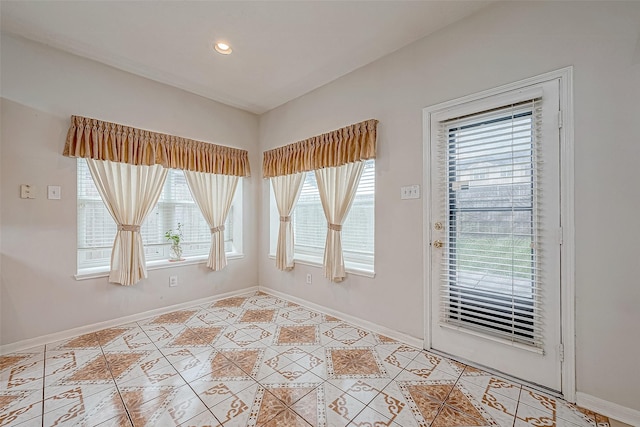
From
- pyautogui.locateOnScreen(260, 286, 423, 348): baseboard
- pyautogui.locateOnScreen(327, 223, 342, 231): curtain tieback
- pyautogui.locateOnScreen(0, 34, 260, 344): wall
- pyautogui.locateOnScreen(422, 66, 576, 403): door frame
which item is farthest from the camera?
pyautogui.locateOnScreen(327, 223, 342, 231): curtain tieback

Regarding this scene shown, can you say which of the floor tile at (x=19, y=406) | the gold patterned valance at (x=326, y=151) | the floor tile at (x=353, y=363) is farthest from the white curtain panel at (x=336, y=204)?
the floor tile at (x=19, y=406)

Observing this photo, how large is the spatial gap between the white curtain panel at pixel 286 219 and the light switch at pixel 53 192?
7.56 ft

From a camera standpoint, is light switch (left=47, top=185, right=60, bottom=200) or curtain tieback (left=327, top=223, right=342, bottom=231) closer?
light switch (left=47, top=185, right=60, bottom=200)

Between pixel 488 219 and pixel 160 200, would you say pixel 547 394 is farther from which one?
pixel 160 200

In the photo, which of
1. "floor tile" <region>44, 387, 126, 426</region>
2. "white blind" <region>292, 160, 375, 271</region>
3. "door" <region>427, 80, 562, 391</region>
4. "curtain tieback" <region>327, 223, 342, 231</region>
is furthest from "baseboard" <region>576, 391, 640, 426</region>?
"floor tile" <region>44, 387, 126, 426</region>

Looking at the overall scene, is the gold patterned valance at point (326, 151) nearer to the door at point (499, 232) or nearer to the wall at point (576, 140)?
the wall at point (576, 140)

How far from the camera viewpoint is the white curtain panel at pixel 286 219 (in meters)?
3.75

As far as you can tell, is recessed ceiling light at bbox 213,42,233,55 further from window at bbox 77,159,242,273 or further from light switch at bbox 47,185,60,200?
light switch at bbox 47,185,60,200

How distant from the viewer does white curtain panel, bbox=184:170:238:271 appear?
3.67 meters

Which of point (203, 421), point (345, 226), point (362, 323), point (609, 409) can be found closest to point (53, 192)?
point (203, 421)

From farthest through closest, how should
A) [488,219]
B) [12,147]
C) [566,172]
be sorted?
1. [12,147]
2. [488,219]
3. [566,172]

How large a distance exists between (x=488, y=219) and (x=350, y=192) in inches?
53.4

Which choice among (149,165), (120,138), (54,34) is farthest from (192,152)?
(54,34)

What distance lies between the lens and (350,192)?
3062mm
